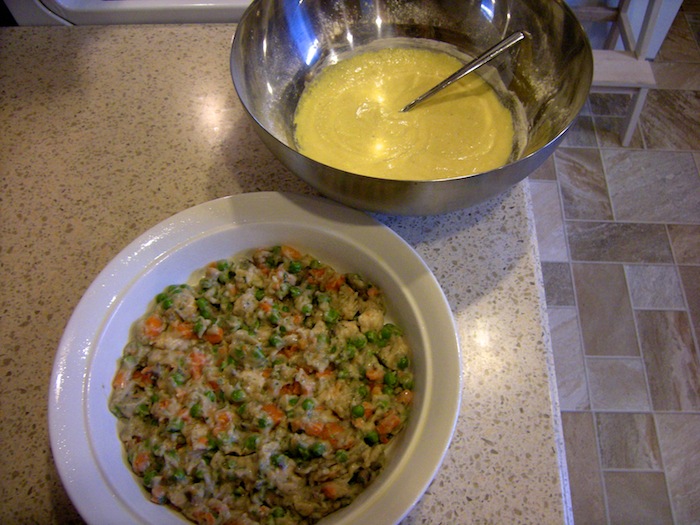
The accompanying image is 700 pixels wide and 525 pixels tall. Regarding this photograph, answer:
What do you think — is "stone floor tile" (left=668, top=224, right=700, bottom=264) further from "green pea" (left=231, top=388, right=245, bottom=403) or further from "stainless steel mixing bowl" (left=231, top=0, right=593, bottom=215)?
"green pea" (left=231, top=388, right=245, bottom=403)

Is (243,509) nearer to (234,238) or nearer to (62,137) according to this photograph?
(234,238)

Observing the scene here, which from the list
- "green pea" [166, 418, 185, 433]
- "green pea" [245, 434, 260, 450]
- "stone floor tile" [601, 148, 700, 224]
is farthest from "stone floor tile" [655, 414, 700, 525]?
"green pea" [166, 418, 185, 433]

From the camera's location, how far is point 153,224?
1354 mm

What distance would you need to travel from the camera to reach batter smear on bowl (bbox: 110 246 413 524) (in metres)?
0.97

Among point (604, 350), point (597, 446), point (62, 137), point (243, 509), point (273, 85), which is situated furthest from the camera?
point (604, 350)

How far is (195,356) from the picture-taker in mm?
1082

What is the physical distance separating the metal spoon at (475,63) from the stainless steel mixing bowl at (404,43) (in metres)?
0.05

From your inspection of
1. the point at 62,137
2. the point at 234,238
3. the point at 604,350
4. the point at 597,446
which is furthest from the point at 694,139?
the point at 62,137

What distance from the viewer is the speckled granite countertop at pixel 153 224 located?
1051 mm

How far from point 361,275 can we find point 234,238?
0.30 meters

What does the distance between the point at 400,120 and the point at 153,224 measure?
2.21 ft

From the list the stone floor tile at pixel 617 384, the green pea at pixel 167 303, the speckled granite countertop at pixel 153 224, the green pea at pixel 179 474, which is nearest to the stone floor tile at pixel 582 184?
the stone floor tile at pixel 617 384

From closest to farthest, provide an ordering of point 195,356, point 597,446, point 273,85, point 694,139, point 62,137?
point 195,356 → point 273,85 → point 62,137 → point 597,446 → point 694,139

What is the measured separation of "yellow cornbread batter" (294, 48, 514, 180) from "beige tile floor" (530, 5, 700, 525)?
61.4 inches
